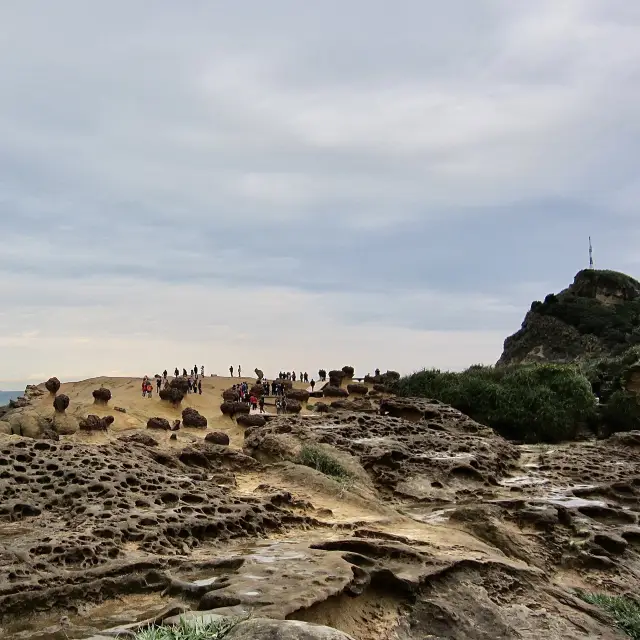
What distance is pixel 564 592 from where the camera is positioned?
22.9 ft

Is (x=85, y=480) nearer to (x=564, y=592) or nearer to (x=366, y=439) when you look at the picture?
(x=564, y=592)

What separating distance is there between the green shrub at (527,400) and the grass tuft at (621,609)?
1191cm

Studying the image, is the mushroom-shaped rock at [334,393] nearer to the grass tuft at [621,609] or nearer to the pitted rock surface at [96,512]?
the pitted rock surface at [96,512]

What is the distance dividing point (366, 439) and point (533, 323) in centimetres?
4267

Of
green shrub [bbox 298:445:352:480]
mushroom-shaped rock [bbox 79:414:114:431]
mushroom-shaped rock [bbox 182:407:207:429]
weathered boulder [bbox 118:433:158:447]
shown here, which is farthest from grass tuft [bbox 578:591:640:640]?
mushroom-shaped rock [bbox 182:407:207:429]

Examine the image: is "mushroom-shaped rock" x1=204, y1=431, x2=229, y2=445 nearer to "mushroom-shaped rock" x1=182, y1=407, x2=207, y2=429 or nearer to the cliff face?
"mushroom-shaped rock" x1=182, y1=407, x2=207, y2=429

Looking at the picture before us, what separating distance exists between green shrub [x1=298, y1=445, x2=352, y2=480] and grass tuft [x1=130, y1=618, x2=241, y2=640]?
682 centimetres

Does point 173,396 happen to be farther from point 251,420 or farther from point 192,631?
point 192,631

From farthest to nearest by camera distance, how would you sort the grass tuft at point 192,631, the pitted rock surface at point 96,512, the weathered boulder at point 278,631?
the pitted rock surface at point 96,512, the grass tuft at point 192,631, the weathered boulder at point 278,631

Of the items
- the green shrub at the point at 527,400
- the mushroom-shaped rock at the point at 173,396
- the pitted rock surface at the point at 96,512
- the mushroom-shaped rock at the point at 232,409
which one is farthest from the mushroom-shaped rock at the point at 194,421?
the green shrub at the point at 527,400

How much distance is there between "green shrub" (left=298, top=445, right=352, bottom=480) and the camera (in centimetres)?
1118

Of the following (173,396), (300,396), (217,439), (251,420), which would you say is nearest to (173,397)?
(173,396)

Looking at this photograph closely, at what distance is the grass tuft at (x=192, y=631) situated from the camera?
3965 mm

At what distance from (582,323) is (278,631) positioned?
5072 cm
